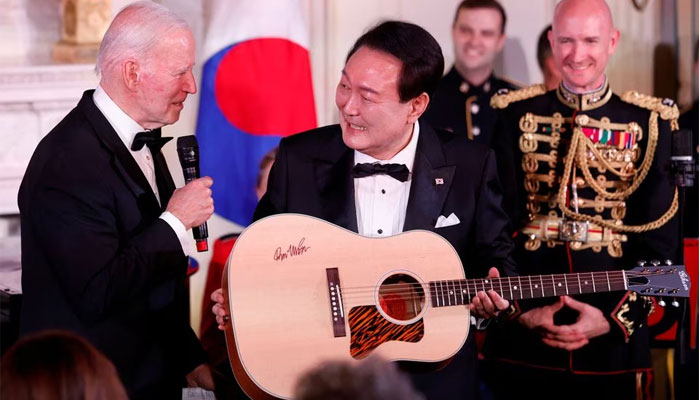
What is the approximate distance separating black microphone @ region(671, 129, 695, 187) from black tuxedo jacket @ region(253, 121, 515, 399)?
92cm

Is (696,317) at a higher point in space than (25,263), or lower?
lower

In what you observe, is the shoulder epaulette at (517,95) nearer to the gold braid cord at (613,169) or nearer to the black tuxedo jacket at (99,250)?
the gold braid cord at (613,169)

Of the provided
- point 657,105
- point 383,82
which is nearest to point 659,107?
point 657,105

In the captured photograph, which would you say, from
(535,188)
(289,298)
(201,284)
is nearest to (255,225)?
(289,298)

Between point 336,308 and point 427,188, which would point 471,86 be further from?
point 336,308

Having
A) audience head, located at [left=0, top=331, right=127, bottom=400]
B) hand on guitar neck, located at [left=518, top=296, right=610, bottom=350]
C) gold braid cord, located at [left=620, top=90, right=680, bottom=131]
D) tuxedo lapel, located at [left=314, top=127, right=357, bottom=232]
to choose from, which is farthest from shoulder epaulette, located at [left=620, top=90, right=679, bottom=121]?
audience head, located at [left=0, top=331, right=127, bottom=400]

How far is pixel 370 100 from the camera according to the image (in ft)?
10.3

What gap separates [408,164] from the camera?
3252 mm

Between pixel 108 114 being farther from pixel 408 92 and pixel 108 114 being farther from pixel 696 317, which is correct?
pixel 696 317

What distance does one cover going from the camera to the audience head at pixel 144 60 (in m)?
3.03

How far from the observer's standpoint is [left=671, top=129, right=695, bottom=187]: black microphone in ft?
12.3

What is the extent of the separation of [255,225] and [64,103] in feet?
6.59

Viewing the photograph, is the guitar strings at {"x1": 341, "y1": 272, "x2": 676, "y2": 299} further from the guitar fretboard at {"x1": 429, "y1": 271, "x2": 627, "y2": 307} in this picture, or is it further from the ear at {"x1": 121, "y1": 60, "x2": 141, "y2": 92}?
the ear at {"x1": 121, "y1": 60, "x2": 141, "y2": 92}

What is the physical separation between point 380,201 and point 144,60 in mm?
Result: 854
